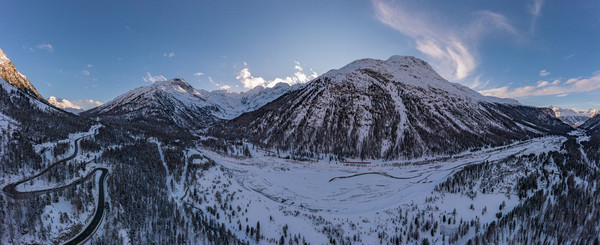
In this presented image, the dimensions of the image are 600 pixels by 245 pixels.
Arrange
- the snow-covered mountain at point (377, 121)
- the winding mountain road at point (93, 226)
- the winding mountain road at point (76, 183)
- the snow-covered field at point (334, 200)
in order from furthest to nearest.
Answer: the snow-covered mountain at point (377, 121) < the snow-covered field at point (334, 200) < the winding mountain road at point (76, 183) < the winding mountain road at point (93, 226)

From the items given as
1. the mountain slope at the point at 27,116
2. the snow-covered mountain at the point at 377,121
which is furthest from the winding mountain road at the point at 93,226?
the snow-covered mountain at the point at 377,121

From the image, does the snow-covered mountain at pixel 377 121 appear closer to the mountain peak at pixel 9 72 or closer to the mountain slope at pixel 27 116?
the mountain slope at pixel 27 116

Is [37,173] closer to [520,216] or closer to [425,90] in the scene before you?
[520,216]

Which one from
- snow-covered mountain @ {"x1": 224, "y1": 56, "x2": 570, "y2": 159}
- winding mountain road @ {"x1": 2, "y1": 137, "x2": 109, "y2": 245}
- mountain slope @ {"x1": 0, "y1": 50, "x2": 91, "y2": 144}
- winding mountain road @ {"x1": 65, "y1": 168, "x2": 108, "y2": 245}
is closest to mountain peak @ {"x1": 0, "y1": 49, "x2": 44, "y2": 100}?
mountain slope @ {"x1": 0, "y1": 50, "x2": 91, "y2": 144}

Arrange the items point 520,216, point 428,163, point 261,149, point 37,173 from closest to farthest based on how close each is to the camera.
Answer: point 520,216 → point 37,173 → point 428,163 → point 261,149

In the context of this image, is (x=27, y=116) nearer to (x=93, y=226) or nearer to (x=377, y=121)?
(x=93, y=226)

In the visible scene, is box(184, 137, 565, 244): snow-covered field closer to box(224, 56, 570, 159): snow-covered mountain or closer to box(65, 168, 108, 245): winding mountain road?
box(65, 168, 108, 245): winding mountain road

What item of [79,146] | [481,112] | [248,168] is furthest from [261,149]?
[481,112]

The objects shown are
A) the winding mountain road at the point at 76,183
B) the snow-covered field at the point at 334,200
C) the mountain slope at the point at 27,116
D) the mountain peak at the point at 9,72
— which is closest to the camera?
the winding mountain road at the point at 76,183
